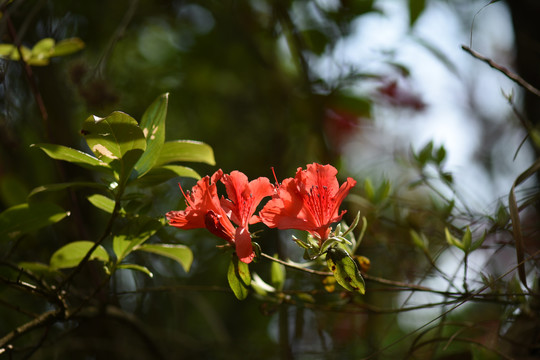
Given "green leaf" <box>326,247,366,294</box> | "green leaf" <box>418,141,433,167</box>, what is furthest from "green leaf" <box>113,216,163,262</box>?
"green leaf" <box>418,141,433,167</box>

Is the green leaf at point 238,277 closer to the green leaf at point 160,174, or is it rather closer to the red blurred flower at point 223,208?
the red blurred flower at point 223,208

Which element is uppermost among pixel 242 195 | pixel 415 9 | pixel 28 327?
pixel 415 9

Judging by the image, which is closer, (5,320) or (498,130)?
(5,320)

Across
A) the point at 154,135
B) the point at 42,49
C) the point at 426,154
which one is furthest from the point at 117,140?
the point at 426,154

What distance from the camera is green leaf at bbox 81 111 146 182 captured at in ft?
1.99

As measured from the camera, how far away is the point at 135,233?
0.71m

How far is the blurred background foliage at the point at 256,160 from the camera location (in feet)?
3.11

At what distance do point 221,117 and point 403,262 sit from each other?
1.14 meters

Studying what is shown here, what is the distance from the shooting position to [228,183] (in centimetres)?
68

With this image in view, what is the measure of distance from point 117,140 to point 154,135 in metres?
0.08

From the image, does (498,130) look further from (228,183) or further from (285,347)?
(228,183)

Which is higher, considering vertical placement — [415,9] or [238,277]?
[415,9]

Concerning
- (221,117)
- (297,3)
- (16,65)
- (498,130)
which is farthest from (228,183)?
(498,130)

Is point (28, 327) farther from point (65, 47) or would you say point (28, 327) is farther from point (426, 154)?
point (426, 154)
